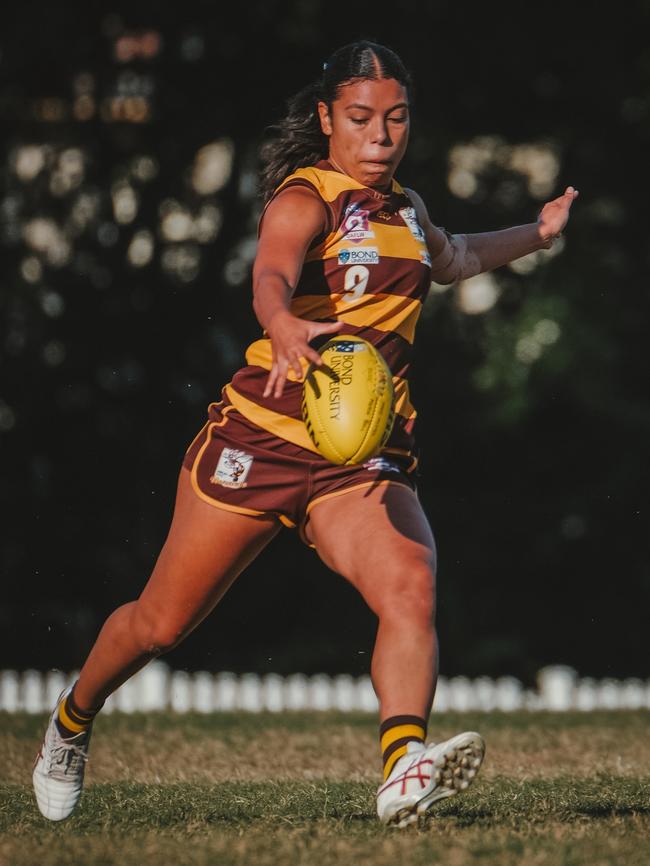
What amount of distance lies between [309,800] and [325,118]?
2507 millimetres

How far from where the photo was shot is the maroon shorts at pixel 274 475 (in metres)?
5.08

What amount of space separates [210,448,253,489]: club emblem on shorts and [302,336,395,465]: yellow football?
1.38 ft

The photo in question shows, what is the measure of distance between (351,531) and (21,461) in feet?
38.0

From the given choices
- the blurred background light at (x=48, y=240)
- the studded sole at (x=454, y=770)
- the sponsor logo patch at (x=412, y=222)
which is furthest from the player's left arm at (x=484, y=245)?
the blurred background light at (x=48, y=240)

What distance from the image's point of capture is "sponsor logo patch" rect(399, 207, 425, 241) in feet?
17.4

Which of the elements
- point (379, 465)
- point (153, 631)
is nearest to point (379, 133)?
point (379, 465)

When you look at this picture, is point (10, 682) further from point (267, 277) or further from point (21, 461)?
point (267, 277)

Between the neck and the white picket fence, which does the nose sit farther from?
the white picket fence

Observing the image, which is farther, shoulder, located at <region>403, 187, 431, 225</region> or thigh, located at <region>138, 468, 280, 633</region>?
shoulder, located at <region>403, 187, 431, 225</region>

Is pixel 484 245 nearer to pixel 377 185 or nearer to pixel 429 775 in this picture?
pixel 377 185

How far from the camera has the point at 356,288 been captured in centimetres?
510

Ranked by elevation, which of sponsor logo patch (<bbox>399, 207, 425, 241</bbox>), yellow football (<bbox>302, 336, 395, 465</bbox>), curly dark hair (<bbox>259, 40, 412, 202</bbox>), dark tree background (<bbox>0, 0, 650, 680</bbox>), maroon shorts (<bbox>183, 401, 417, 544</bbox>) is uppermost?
curly dark hair (<bbox>259, 40, 412, 202</bbox>)

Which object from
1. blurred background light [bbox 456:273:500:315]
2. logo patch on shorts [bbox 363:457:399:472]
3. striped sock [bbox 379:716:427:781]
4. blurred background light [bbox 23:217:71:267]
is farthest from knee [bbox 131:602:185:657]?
blurred background light [bbox 456:273:500:315]

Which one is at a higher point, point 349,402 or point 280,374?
point 280,374
